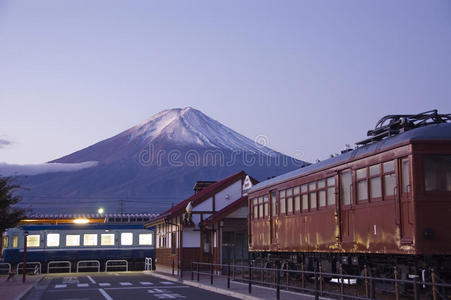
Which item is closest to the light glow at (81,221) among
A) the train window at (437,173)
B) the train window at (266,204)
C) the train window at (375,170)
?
the train window at (266,204)

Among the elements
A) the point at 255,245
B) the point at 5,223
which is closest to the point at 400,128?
the point at 255,245

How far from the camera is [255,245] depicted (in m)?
26.9

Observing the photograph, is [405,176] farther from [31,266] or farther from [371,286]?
[31,266]

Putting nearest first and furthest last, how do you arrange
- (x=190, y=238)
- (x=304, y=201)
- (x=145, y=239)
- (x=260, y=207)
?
(x=304, y=201)
(x=260, y=207)
(x=190, y=238)
(x=145, y=239)

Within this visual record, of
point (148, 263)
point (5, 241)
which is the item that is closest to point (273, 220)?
point (148, 263)

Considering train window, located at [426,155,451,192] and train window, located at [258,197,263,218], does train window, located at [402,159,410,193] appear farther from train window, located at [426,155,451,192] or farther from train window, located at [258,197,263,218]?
train window, located at [258,197,263,218]

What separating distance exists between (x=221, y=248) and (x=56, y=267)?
19.2 meters

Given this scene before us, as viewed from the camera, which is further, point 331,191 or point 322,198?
point 322,198

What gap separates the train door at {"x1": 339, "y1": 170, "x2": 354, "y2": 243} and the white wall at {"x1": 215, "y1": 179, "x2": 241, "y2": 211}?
21.3 metres

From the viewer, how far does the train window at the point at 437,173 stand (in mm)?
14453

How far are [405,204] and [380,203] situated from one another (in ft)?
3.75

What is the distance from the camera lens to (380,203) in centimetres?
1576

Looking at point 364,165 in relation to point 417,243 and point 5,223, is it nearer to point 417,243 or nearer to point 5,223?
point 417,243

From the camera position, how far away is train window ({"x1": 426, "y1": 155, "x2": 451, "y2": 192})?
14.5 meters
